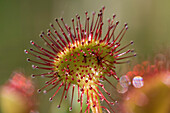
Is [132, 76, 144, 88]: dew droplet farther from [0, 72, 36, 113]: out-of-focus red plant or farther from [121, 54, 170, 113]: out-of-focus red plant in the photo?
[0, 72, 36, 113]: out-of-focus red plant

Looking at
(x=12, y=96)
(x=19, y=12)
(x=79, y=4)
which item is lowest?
(x=12, y=96)

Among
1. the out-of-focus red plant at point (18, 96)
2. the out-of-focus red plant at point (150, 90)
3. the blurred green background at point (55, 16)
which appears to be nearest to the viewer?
the out-of-focus red plant at point (150, 90)

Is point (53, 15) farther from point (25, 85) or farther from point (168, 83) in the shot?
point (168, 83)

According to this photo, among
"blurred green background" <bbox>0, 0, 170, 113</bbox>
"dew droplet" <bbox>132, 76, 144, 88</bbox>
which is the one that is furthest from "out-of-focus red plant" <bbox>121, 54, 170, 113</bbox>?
"blurred green background" <bbox>0, 0, 170, 113</bbox>

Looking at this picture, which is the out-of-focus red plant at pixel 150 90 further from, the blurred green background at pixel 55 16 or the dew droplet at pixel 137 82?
the blurred green background at pixel 55 16

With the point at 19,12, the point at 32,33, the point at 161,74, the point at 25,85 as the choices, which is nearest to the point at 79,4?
the point at 32,33

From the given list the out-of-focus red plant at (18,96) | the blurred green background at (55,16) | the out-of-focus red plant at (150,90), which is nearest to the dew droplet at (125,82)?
the out-of-focus red plant at (150,90)

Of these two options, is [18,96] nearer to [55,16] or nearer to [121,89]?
[121,89]

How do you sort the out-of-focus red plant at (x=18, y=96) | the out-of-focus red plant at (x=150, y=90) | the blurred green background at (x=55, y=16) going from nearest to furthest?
the out-of-focus red plant at (x=150, y=90), the out-of-focus red plant at (x=18, y=96), the blurred green background at (x=55, y=16)

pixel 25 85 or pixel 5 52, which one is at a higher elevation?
pixel 5 52
